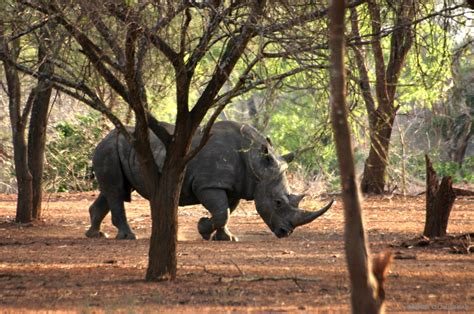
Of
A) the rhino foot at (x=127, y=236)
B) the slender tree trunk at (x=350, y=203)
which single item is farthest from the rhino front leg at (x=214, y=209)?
the slender tree trunk at (x=350, y=203)

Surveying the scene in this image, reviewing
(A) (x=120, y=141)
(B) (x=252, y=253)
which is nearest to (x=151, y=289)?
(B) (x=252, y=253)

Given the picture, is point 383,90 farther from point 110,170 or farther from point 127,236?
point 127,236

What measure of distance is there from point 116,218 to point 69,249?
2027 mm

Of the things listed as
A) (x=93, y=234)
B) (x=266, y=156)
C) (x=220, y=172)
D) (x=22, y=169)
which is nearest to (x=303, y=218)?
(x=266, y=156)

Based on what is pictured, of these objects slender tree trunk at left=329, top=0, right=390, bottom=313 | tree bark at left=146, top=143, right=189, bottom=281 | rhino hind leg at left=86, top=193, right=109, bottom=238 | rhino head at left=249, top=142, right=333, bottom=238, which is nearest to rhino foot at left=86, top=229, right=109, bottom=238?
rhino hind leg at left=86, top=193, right=109, bottom=238

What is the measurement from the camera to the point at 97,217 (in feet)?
50.6

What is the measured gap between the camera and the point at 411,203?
20859 mm

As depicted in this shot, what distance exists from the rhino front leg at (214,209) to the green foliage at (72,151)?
10.5m

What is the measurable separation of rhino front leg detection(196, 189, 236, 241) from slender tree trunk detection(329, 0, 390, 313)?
8472mm


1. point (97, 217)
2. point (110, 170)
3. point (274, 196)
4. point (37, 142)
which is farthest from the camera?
point (37, 142)

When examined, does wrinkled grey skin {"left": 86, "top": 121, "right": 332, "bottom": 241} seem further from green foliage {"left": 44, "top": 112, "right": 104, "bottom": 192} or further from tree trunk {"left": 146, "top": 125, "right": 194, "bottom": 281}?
green foliage {"left": 44, "top": 112, "right": 104, "bottom": 192}

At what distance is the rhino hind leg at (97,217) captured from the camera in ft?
50.1

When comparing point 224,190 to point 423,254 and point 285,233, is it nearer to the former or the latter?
point 285,233

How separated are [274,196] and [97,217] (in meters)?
2.84
